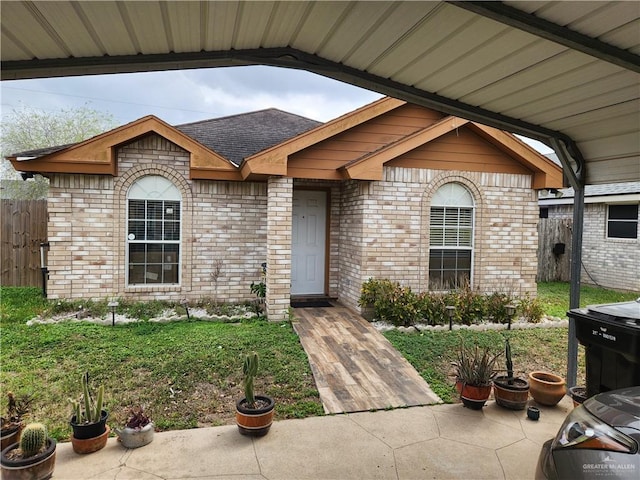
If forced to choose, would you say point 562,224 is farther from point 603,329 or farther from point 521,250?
point 603,329

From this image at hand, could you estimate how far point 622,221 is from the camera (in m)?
12.4

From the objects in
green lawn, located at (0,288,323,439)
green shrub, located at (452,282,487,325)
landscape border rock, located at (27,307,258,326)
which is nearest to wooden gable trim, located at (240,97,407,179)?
landscape border rock, located at (27,307,258,326)

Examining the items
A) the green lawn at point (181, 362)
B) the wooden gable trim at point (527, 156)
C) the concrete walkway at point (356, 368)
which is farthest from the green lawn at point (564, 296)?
the concrete walkway at point (356, 368)

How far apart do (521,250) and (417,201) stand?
8.55 ft

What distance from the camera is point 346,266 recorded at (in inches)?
343

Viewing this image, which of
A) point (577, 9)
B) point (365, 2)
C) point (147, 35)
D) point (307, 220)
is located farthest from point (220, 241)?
point (577, 9)

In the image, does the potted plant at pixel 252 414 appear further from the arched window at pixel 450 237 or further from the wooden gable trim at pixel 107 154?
the arched window at pixel 450 237

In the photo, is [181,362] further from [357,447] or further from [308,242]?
[308,242]

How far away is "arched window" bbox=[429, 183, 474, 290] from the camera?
27.2ft

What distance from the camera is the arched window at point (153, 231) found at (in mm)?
8047

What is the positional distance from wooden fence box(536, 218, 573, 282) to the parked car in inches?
506

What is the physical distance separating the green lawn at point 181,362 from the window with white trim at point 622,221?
23.7ft

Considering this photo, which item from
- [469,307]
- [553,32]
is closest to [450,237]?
[469,307]

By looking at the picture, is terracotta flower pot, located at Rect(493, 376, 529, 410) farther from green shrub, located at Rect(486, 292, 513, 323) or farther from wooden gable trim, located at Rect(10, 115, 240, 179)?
wooden gable trim, located at Rect(10, 115, 240, 179)
